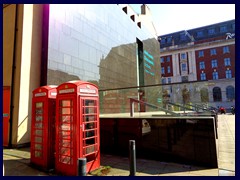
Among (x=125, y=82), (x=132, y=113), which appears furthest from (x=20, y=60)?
(x=125, y=82)

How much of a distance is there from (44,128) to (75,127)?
4.16 ft

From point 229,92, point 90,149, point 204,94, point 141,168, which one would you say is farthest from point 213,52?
point 90,149

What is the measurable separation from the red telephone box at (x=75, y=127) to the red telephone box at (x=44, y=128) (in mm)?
464

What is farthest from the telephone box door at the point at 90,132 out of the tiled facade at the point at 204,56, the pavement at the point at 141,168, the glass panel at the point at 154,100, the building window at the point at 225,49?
the building window at the point at 225,49

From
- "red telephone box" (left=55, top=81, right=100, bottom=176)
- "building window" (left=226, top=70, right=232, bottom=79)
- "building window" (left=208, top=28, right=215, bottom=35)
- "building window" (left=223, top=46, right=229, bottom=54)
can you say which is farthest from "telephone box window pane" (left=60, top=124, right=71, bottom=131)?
"building window" (left=208, top=28, right=215, bottom=35)

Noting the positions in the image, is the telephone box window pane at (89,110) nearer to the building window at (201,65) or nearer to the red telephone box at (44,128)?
the red telephone box at (44,128)

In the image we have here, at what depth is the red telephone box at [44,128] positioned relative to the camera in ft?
17.2

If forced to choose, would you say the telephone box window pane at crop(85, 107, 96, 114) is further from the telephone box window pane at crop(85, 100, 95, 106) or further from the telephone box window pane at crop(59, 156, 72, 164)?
the telephone box window pane at crop(59, 156, 72, 164)

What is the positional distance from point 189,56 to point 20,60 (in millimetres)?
51561

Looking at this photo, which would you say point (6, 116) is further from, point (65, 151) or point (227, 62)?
point (227, 62)

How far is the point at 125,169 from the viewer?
16.6ft

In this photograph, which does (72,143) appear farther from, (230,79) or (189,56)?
(189,56)

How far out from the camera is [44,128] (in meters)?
5.30

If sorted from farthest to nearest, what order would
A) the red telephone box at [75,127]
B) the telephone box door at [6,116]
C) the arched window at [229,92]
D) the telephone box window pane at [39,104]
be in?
the arched window at [229,92]
the telephone box door at [6,116]
the telephone box window pane at [39,104]
the red telephone box at [75,127]
